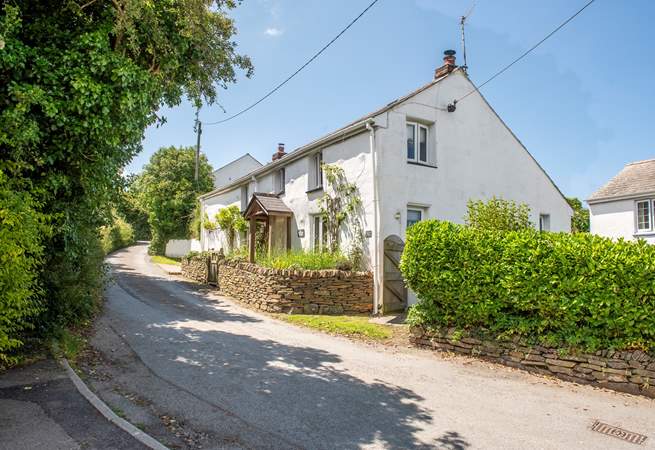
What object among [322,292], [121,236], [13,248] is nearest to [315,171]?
[322,292]

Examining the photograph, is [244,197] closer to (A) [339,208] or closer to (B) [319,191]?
(B) [319,191]

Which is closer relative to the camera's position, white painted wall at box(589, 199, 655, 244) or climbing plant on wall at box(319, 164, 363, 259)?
climbing plant on wall at box(319, 164, 363, 259)

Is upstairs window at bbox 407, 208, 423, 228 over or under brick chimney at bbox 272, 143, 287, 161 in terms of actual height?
under

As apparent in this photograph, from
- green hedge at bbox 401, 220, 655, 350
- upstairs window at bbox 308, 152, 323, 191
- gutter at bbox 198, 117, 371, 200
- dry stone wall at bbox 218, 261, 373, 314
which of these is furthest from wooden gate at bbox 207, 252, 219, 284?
green hedge at bbox 401, 220, 655, 350

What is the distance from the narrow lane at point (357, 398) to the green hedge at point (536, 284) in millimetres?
885

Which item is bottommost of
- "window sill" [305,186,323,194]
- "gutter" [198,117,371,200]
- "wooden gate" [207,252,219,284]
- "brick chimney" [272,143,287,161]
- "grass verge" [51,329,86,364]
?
"grass verge" [51,329,86,364]

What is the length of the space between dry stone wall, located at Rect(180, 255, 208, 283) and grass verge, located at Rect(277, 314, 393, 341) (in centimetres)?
970

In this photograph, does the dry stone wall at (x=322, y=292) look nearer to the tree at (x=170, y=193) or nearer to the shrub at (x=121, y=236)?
the tree at (x=170, y=193)

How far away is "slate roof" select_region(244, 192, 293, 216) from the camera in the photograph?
54.6 feet

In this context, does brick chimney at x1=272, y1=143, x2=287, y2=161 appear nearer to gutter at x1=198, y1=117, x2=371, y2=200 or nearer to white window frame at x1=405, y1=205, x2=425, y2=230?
gutter at x1=198, y1=117, x2=371, y2=200

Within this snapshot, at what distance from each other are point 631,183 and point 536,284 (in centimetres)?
2121

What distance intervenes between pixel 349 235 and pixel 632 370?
28.6 feet

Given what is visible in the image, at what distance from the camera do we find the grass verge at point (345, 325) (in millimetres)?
9977

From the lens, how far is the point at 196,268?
21.8 metres
